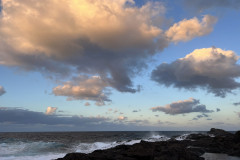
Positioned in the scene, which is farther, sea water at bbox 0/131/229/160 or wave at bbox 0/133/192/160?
sea water at bbox 0/131/229/160

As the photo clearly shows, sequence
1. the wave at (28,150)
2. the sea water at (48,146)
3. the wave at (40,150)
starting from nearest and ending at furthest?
the wave at (40,150)
the sea water at (48,146)
the wave at (28,150)

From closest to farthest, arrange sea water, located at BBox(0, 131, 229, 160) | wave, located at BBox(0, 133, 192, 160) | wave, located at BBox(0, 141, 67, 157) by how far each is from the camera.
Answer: wave, located at BBox(0, 133, 192, 160) < sea water, located at BBox(0, 131, 229, 160) < wave, located at BBox(0, 141, 67, 157)

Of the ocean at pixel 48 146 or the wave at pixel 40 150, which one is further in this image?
the ocean at pixel 48 146

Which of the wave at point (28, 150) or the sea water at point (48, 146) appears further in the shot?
the wave at point (28, 150)

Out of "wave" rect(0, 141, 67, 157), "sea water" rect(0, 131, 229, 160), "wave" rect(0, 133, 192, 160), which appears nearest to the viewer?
"wave" rect(0, 133, 192, 160)

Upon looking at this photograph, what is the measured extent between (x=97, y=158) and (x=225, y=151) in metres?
19.2

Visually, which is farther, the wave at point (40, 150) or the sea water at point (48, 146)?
the sea water at point (48, 146)

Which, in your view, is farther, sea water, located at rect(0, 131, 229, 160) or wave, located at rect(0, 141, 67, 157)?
wave, located at rect(0, 141, 67, 157)

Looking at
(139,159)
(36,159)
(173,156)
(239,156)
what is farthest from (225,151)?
(36,159)

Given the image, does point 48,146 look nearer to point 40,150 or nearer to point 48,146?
point 48,146

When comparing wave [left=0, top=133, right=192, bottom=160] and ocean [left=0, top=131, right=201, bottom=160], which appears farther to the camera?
ocean [left=0, top=131, right=201, bottom=160]

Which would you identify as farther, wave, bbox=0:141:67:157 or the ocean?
wave, bbox=0:141:67:157

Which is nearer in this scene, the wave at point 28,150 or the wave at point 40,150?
the wave at point 40,150

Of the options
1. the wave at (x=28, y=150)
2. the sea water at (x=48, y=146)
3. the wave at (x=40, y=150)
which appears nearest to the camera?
→ the wave at (x=40, y=150)
